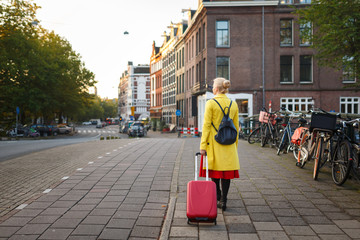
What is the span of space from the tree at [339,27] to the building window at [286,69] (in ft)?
46.4

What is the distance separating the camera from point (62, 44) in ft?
155

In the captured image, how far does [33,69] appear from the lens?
3459 centimetres

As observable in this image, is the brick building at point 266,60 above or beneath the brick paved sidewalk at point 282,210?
above

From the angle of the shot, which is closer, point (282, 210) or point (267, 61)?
point (282, 210)

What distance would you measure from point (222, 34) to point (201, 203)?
29402mm

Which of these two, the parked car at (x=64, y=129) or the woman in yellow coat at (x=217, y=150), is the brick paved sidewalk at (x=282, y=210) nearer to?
the woman in yellow coat at (x=217, y=150)

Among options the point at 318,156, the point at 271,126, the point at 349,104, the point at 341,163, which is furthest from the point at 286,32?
the point at 341,163

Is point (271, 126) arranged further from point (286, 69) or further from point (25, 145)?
point (286, 69)

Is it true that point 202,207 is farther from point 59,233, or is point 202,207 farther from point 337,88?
point 337,88

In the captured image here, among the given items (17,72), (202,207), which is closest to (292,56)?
(17,72)

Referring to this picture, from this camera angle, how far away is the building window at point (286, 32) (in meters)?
31.7

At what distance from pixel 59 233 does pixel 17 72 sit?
30330 mm

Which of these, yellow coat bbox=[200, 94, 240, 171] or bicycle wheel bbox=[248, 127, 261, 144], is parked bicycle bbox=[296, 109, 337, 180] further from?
bicycle wheel bbox=[248, 127, 261, 144]

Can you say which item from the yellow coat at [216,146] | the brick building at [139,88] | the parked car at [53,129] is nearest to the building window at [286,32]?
the parked car at [53,129]
